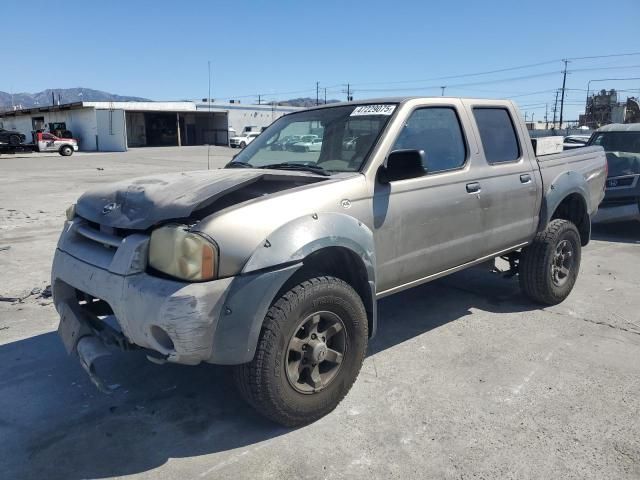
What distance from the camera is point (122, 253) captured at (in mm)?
2742

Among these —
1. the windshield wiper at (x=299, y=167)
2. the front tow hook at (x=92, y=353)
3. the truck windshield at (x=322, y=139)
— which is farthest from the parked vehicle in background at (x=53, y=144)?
the front tow hook at (x=92, y=353)

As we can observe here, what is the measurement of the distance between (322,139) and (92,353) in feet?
7.27

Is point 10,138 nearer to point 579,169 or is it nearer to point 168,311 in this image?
point 579,169

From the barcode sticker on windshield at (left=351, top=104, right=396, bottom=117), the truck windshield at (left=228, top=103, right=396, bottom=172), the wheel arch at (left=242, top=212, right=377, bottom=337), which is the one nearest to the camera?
the wheel arch at (left=242, top=212, right=377, bottom=337)

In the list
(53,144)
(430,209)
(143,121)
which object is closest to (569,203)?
(430,209)

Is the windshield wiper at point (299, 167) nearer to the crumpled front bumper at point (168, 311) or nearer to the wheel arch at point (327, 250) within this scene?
the wheel arch at point (327, 250)

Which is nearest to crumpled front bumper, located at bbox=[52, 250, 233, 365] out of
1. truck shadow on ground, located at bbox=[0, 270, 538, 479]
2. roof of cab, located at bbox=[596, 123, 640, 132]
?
truck shadow on ground, located at bbox=[0, 270, 538, 479]

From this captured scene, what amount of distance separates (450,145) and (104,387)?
3.00m

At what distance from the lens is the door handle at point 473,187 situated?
13.3 ft

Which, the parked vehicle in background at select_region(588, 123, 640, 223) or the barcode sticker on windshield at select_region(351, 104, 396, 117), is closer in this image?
the barcode sticker on windshield at select_region(351, 104, 396, 117)

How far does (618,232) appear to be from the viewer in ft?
30.2

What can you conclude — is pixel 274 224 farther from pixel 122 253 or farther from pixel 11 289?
pixel 11 289

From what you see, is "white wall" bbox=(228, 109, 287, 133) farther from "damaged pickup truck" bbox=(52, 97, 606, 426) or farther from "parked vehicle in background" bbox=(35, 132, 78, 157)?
"damaged pickup truck" bbox=(52, 97, 606, 426)

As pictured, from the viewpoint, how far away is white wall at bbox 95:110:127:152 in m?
44.2
